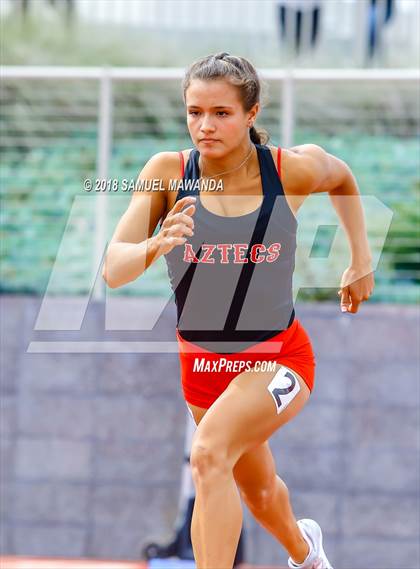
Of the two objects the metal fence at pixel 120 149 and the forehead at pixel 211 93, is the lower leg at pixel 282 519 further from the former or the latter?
the metal fence at pixel 120 149

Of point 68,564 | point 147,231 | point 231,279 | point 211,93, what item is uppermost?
point 211,93

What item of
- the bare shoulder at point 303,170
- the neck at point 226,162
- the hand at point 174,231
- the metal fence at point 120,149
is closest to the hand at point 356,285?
the bare shoulder at point 303,170

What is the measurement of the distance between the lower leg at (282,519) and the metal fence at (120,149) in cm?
231

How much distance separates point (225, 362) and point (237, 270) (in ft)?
1.14

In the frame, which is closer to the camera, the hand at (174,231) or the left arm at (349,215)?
the hand at (174,231)

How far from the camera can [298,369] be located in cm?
414

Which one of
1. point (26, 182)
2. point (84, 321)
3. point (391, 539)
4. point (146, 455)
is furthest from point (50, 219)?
point (391, 539)

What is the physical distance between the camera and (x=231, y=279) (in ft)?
13.6

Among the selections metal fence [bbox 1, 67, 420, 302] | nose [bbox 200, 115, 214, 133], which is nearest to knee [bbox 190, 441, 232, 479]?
Answer: nose [bbox 200, 115, 214, 133]

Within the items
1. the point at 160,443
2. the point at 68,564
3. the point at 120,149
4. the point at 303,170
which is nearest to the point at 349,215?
the point at 303,170

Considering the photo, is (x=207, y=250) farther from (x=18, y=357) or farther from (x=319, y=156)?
(x=18, y=357)

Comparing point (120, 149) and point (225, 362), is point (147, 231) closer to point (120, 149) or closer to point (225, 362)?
point (225, 362)

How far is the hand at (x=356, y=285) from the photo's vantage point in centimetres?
443

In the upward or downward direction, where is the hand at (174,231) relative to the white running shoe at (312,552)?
upward
